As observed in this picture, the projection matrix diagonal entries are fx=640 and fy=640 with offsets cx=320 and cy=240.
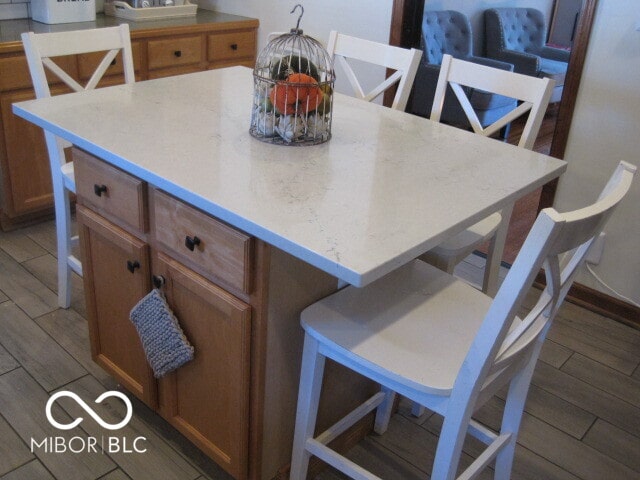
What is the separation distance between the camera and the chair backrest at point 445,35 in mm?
4512

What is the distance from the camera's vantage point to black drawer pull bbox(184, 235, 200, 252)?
1.43m

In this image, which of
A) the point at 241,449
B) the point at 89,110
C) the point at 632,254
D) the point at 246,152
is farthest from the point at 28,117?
the point at 632,254

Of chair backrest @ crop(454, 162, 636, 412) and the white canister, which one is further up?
the white canister

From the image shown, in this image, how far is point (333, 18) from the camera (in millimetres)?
3322

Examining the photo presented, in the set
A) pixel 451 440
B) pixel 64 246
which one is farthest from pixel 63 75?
pixel 451 440

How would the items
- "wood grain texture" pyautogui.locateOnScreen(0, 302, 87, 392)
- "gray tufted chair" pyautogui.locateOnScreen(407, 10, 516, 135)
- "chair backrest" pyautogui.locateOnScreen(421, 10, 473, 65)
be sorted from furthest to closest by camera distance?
"chair backrest" pyautogui.locateOnScreen(421, 10, 473, 65), "gray tufted chair" pyautogui.locateOnScreen(407, 10, 516, 135), "wood grain texture" pyautogui.locateOnScreen(0, 302, 87, 392)

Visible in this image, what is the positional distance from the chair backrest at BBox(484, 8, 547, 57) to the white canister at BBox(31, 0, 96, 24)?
3.27 m

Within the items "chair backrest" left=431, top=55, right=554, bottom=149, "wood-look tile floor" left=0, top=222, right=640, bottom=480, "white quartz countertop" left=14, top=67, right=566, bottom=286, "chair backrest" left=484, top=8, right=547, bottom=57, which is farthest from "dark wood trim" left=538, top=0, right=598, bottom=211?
"chair backrest" left=484, top=8, right=547, bottom=57

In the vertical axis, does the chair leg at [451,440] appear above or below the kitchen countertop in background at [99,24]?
below

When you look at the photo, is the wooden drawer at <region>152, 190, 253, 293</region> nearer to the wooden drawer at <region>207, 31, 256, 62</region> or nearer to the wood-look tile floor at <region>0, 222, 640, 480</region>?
the wood-look tile floor at <region>0, 222, 640, 480</region>

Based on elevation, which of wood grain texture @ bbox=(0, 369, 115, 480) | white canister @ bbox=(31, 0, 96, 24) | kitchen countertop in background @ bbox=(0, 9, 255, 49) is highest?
white canister @ bbox=(31, 0, 96, 24)

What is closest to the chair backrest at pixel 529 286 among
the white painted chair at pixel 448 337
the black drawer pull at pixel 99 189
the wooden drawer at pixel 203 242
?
the white painted chair at pixel 448 337

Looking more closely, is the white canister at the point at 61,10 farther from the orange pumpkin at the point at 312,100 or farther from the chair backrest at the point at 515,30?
the chair backrest at the point at 515,30

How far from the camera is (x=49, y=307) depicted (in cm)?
246
